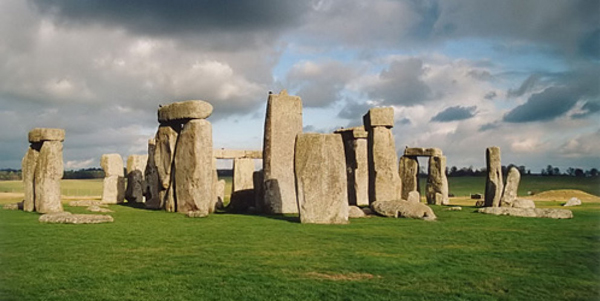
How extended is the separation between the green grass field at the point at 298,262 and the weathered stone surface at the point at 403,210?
170 centimetres

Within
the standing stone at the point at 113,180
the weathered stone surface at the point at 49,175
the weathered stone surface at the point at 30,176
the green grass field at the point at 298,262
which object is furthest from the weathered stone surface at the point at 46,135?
the standing stone at the point at 113,180

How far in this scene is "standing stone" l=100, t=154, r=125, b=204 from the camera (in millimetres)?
23297

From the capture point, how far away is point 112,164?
24.4m

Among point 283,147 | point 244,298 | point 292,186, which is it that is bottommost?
point 244,298

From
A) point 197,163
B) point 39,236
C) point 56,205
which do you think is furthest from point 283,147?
point 39,236

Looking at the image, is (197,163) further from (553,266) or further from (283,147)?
(553,266)

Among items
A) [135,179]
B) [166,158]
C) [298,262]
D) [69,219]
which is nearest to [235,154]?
[135,179]

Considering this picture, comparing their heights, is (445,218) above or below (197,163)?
below

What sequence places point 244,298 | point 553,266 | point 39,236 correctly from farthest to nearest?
1. point 39,236
2. point 553,266
3. point 244,298

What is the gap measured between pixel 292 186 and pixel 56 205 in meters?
7.06

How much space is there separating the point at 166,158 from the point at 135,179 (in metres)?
7.31

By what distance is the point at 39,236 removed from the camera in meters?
10.0

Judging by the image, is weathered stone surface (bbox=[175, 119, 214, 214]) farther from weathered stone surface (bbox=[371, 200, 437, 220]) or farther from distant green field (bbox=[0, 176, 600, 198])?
distant green field (bbox=[0, 176, 600, 198])

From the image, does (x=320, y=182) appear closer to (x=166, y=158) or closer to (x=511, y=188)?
(x=166, y=158)
